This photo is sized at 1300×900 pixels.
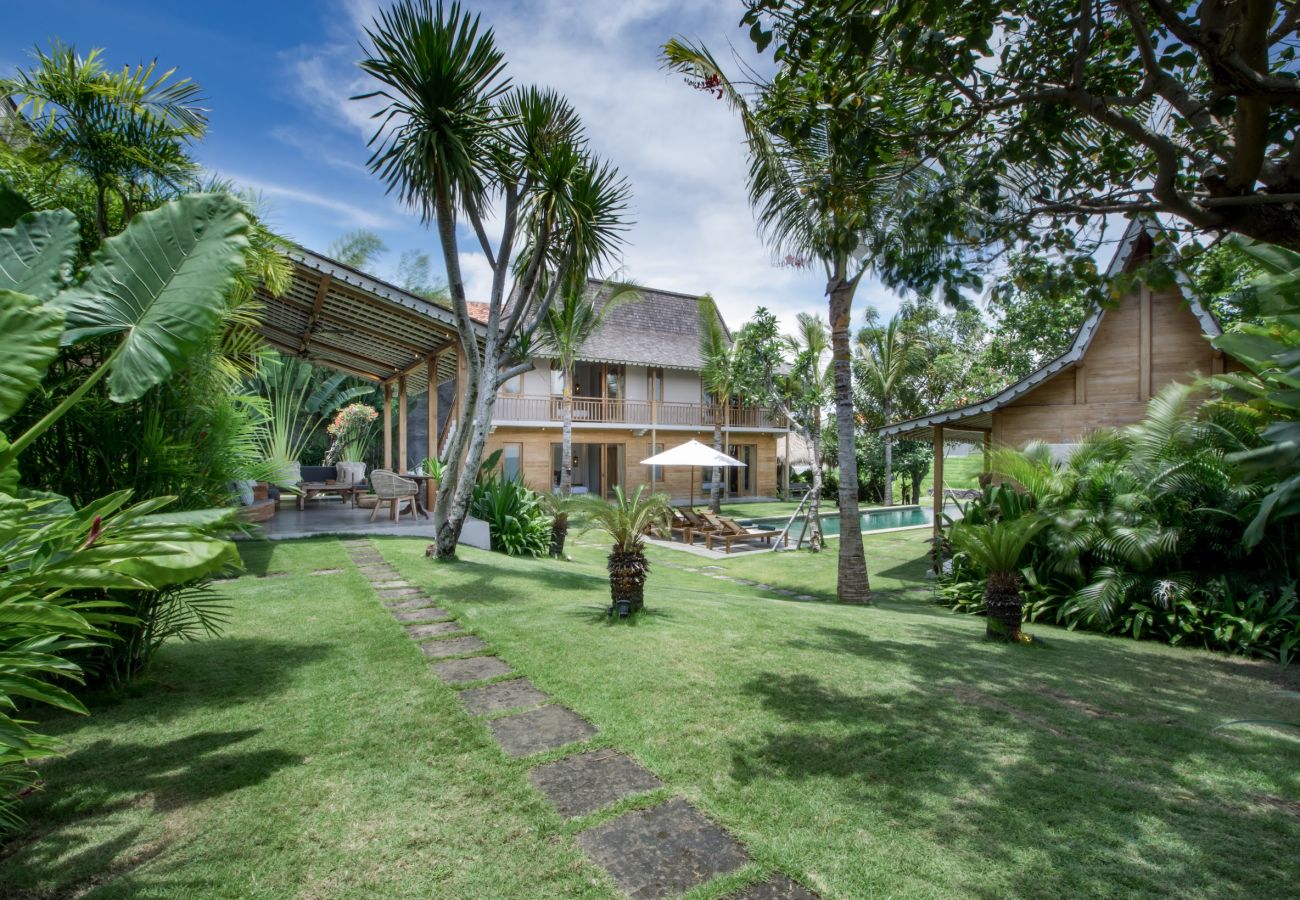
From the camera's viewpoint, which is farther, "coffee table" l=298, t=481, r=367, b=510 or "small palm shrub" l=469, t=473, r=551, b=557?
"coffee table" l=298, t=481, r=367, b=510

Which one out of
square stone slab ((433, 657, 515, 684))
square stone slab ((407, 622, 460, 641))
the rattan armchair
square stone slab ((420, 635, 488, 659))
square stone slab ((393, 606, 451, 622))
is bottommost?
square stone slab ((433, 657, 515, 684))

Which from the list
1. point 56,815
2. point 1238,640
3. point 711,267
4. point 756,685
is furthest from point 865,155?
point 711,267

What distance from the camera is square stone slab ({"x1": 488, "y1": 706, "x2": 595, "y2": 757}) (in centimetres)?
332

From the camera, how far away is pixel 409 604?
6.25 metres

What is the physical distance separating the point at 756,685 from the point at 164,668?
4.04m

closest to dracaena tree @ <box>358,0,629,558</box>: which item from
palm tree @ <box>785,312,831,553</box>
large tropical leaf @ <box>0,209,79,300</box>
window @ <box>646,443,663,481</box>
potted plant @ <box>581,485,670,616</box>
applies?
potted plant @ <box>581,485,670,616</box>

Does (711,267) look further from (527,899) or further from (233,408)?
(527,899)

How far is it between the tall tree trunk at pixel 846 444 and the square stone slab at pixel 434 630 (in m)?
6.13

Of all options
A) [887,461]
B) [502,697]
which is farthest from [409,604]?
[887,461]

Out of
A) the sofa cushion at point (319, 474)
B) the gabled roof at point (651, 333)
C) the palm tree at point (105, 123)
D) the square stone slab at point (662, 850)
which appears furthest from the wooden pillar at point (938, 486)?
the sofa cushion at point (319, 474)

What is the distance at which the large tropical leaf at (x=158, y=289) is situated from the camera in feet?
8.21

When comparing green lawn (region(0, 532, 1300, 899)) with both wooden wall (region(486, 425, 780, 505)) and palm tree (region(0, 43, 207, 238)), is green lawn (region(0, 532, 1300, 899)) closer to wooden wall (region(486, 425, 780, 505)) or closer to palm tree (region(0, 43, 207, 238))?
palm tree (region(0, 43, 207, 238))

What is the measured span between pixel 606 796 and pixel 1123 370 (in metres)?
12.3

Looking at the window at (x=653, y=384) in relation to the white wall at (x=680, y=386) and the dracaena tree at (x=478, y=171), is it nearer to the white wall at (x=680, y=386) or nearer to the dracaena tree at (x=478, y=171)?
the white wall at (x=680, y=386)
